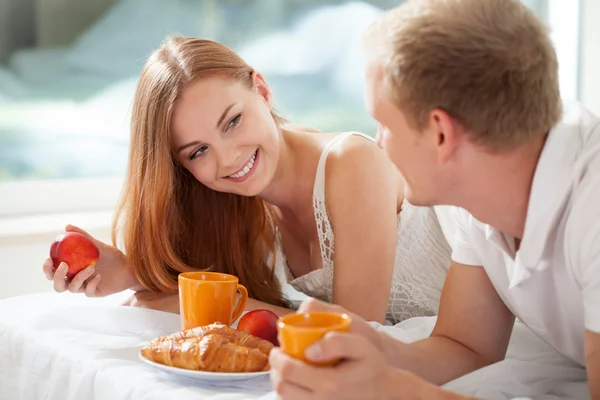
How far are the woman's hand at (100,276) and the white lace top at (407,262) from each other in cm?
41

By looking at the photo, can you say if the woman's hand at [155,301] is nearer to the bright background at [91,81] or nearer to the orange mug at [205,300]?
the orange mug at [205,300]

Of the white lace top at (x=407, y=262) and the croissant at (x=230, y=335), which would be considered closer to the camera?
the croissant at (x=230, y=335)

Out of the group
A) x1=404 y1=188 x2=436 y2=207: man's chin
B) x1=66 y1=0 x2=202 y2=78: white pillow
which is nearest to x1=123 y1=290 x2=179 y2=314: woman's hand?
x1=404 y1=188 x2=436 y2=207: man's chin

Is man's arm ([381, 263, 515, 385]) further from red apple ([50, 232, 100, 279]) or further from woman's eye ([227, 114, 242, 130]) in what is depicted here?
red apple ([50, 232, 100, 279])

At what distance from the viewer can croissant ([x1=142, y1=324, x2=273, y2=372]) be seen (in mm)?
1270

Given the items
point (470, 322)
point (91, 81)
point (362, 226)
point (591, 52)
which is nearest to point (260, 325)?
point (470, 322)

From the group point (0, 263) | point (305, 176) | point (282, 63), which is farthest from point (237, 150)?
point (282, 63)

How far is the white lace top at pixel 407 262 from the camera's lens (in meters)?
1.93

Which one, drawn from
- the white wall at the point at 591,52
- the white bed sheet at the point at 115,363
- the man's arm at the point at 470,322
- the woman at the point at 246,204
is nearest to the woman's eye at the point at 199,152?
the woman at the point at 246,204

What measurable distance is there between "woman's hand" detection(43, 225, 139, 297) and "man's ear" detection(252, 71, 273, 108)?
0.48 metres

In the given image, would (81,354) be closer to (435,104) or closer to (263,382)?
(263,382)

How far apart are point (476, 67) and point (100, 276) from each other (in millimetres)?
1065

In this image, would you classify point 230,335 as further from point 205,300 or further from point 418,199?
point 418,199

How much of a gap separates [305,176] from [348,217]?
0.69ft
